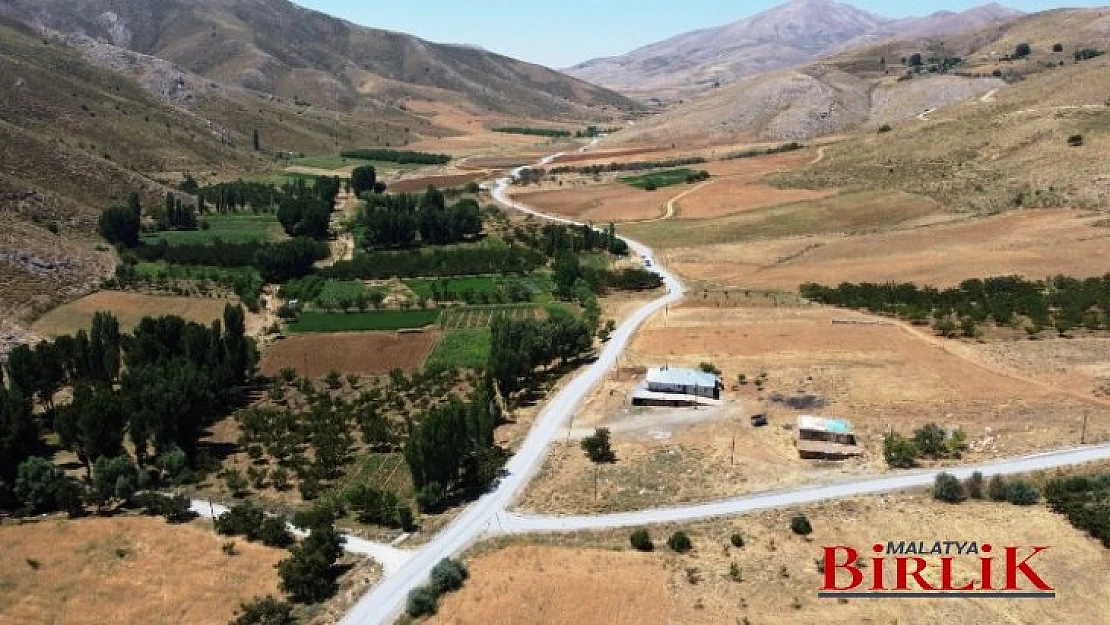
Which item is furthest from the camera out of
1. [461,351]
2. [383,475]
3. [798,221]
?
[798,221]

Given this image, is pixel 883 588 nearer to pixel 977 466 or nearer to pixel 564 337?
pixel 977 466

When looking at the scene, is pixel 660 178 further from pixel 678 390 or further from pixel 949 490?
pixel 949 490

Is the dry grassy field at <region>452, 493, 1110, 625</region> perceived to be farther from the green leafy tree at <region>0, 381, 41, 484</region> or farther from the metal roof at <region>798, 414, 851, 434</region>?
the green leafy tree at <region>0, 381, 41, 484</region>

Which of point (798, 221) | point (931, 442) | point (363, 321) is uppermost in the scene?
point (798, 221)

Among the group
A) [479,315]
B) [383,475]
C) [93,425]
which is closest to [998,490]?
[383,475]

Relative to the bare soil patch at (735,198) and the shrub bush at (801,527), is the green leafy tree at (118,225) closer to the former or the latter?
the bare soil patch at (735,198)

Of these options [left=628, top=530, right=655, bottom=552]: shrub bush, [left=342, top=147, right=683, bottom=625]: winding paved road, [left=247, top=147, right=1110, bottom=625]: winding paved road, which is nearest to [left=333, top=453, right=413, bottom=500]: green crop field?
[left=342, top=147, right=683, bottom=625]: winding paved road
